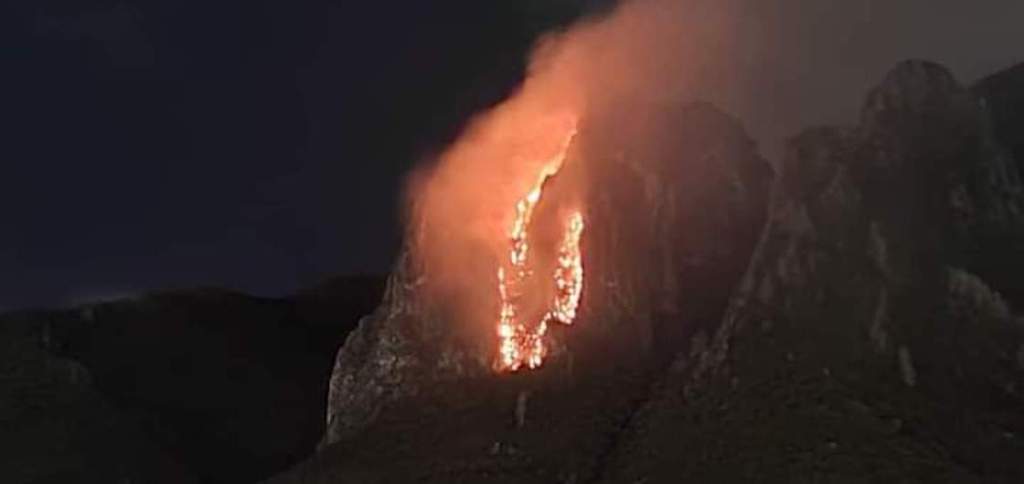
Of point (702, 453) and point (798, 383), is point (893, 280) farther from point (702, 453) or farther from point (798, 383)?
point (702, 453)

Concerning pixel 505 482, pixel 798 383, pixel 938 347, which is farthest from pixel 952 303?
pixel 505 482

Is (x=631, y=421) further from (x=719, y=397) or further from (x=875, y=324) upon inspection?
(x=875, y=324)

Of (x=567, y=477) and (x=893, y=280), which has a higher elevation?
(x=893, y=280)

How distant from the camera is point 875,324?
643ft

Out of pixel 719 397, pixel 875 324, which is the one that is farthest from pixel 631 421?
pixel 875 324

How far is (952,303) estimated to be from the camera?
19825 cm

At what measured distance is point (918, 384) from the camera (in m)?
192

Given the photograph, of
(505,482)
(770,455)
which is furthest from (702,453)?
(505,482)

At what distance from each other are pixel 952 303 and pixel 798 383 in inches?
649

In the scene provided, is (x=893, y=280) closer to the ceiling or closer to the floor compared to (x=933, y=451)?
closer to the ceiling

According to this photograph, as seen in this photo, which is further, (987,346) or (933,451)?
(987,346)

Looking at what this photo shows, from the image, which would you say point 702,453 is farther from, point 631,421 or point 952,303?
point 952,303

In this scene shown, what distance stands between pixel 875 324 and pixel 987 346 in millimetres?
10093

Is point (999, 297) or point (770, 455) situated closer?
point (770, 455)
